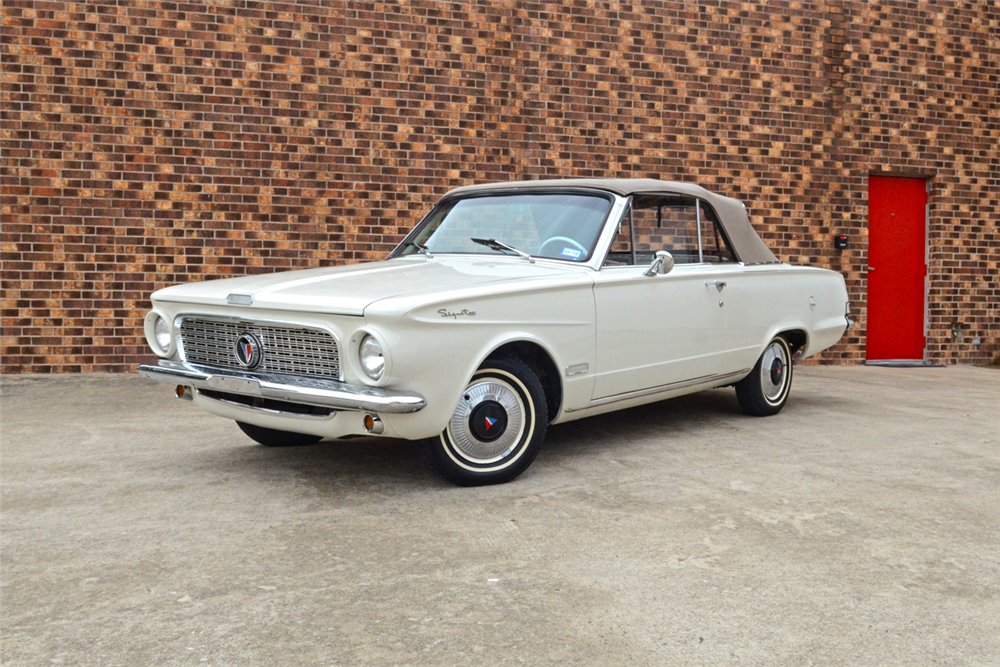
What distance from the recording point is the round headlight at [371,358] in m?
3.86

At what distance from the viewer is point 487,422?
4242 mm

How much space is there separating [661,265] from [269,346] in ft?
7.24

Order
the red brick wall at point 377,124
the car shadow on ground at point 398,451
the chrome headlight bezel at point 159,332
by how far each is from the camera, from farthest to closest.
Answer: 1. the red brick wall at point 377,124
2. the chrome headlight bezel at point 159,332
3. the car shadow on ground at point 398,451

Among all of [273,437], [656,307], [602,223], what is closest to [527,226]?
[602,223]

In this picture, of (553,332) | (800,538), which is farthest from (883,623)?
(553,332)

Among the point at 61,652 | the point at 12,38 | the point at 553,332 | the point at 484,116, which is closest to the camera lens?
the point at 61,652

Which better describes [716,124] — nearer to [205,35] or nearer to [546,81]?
[546,81]

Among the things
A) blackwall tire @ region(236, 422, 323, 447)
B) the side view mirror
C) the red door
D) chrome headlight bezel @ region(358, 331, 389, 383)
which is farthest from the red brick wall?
chrome headlight bezel @ region(358, 331, 389, 383)

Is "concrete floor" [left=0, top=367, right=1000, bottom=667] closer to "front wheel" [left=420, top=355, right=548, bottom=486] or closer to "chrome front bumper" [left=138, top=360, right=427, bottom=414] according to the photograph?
"front wheel" [left=420, top=355, right=548, bottom=486]

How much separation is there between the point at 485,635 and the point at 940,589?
157 centimetres

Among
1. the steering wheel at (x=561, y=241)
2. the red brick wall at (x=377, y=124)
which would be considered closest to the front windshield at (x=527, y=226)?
the steering wheel at (x=561, y=241)

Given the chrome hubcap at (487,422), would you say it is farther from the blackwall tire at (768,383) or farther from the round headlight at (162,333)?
the blackwall tire at (768,383)

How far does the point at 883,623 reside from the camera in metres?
2.77

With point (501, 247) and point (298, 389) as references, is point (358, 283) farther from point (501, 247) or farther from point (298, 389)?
point (501, 247)
